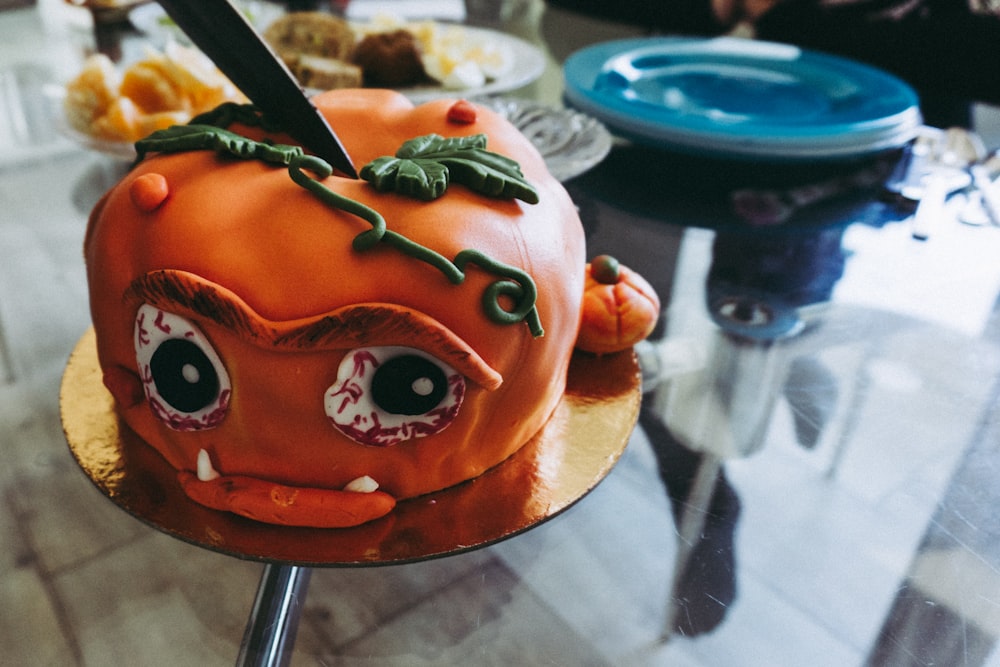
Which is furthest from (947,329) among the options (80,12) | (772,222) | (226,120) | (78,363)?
(80,12)

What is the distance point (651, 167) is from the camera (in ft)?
3.85

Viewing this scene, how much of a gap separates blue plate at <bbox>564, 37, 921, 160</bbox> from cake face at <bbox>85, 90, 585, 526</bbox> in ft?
1.83

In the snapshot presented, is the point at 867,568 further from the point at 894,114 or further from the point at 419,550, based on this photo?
the point at 894,114

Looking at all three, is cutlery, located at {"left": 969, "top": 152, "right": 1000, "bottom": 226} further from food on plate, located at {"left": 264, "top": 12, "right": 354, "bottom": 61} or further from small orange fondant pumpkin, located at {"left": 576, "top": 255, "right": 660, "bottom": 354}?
food on plate, located at {"left": 264, "top": 12, "right": 354, "bottom": 61}

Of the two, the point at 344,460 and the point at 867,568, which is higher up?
the point at 344,460

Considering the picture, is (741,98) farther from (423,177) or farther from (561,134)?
(423,177)

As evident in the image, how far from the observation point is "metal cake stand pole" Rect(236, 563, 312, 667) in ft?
1.67

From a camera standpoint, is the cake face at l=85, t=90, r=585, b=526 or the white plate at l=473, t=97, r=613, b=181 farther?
the white plate at l=473, t=97, r=613, b=181

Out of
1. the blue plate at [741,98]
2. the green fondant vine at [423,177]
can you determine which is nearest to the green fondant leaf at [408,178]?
the green fondant vine at [423,177]

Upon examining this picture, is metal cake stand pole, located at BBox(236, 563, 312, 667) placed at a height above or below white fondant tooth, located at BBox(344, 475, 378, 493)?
below

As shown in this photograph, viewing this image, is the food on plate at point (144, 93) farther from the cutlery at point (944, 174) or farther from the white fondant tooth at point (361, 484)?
the cutlery at point (944, 174)

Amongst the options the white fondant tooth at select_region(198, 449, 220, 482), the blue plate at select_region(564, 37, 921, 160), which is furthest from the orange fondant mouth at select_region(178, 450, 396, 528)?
the blue plate at select_region(564, 37, 921, 160)

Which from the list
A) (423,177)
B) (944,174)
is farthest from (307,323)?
(944,174)

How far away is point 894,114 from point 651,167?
0.33m
